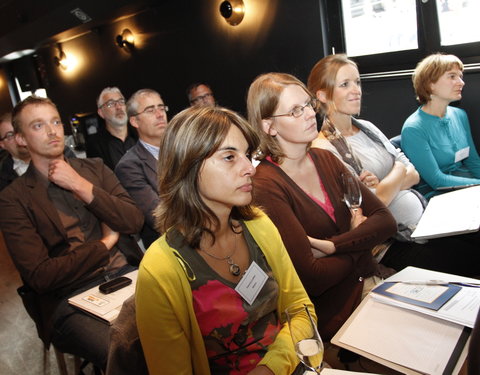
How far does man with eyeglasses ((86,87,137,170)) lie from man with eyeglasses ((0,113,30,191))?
61 cm

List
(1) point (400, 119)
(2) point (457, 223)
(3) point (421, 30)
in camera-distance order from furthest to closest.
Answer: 1. (1) point (400, 119)
2. (3) point (421, 30)
3. (2) point (457, 223)

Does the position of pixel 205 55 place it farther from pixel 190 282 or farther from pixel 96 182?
pixel 190 282

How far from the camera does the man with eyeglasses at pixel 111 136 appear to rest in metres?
3.94

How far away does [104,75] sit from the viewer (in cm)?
748

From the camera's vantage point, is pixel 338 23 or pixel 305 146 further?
pixel 338 23

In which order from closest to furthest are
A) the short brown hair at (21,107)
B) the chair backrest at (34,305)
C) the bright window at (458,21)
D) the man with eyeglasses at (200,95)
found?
the chair backrest at (34,305) → the short brown hair at (21,107) → the bright window at (458,21) → the man with eyeglasses at (200,95)

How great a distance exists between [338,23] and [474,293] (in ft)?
11.2

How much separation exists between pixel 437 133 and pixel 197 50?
379 cm

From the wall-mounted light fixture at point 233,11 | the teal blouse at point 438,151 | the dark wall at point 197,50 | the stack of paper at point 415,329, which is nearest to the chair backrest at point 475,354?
the stack of paper at point 415,329

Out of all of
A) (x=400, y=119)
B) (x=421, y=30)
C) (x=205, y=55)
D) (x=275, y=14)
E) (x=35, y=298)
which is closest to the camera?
(x=35, y=298)

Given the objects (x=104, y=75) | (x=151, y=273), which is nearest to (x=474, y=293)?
(x=151, y=273)

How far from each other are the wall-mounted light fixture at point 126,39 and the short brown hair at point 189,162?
→ 19.4ft

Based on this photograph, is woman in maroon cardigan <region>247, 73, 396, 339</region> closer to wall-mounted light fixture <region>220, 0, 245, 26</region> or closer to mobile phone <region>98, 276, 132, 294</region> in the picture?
mobile phone <region>98, 276, 132, 294</region>

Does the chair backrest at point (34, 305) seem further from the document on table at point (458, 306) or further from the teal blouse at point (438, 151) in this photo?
the teal blouse at point (438, 151)
